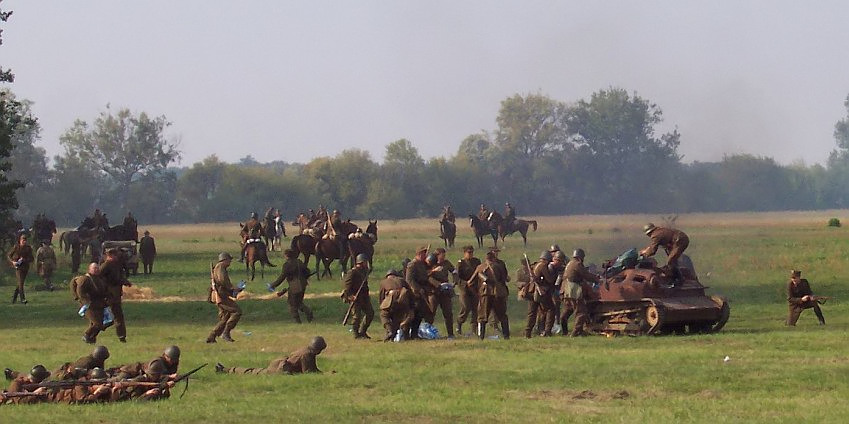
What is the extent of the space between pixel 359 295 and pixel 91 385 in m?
10.8

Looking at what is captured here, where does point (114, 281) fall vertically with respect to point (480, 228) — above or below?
below

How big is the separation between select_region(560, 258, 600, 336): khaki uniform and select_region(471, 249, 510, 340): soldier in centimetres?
116

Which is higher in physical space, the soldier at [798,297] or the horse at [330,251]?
the horse at [330,251]

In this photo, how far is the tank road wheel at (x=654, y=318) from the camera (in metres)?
29.2

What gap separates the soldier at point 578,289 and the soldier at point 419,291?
8.24 feet

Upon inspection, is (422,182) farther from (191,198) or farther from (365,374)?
(365,374)

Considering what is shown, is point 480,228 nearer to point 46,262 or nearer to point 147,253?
point 147,253

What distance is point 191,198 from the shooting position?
14738cm

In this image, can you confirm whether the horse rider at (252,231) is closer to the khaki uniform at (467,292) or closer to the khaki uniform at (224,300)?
the khaki uniform at (467,292)

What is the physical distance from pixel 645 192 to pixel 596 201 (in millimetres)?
18192

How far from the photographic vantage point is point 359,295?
3006 cm

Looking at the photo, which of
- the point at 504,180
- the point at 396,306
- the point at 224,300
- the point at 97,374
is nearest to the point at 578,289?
the point at 396,306

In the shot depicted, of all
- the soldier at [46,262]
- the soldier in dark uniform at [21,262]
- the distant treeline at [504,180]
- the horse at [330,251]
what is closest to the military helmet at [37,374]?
the soldier in dark uniform at [21,262]

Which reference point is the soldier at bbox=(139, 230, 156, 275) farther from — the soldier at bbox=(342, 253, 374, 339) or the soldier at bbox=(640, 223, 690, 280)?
the soldier at bbox=(640, 223, 690, 280)
